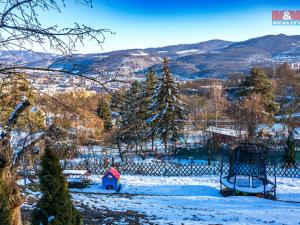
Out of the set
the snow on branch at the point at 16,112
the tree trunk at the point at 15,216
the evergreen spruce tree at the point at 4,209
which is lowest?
the tree trunk at the point at 15,216

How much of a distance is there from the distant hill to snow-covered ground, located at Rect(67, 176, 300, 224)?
13.6 ft

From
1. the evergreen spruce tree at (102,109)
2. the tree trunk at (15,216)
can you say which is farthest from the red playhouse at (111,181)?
the tree trunk at (15,216)

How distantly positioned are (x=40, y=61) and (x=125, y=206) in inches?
272

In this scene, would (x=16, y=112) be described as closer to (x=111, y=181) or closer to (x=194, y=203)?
(x=194, y=203)

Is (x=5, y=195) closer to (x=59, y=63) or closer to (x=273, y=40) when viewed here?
(x=59, y=63)

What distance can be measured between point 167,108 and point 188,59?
124052 millimetres

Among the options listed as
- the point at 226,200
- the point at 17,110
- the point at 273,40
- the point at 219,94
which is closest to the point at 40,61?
the point at 17,110

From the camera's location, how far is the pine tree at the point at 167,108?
26.3m

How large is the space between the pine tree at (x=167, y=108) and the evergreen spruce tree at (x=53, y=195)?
71.3ft

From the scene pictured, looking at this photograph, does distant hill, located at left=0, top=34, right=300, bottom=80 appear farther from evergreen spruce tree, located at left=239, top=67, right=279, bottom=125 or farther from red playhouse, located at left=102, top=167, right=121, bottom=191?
evergreen spruce tree, located at left=239, top=67, right=279, bottom=125

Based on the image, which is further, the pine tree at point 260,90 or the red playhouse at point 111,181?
the pine tree at point 260,90

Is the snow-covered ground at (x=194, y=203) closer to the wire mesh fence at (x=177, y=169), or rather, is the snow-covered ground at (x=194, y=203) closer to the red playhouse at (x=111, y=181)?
the red playhouse at (x=111, y=181)

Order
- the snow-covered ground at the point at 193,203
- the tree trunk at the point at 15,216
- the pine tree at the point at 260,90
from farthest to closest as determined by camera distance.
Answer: the pine tree at the point at 260,90
the snow-covered ground at the point at 193,203
the tree trunk at the point at 15,216

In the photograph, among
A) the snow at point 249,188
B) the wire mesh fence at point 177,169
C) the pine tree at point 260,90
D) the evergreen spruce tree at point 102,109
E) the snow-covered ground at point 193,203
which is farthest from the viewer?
the pine tree at point 260,90
